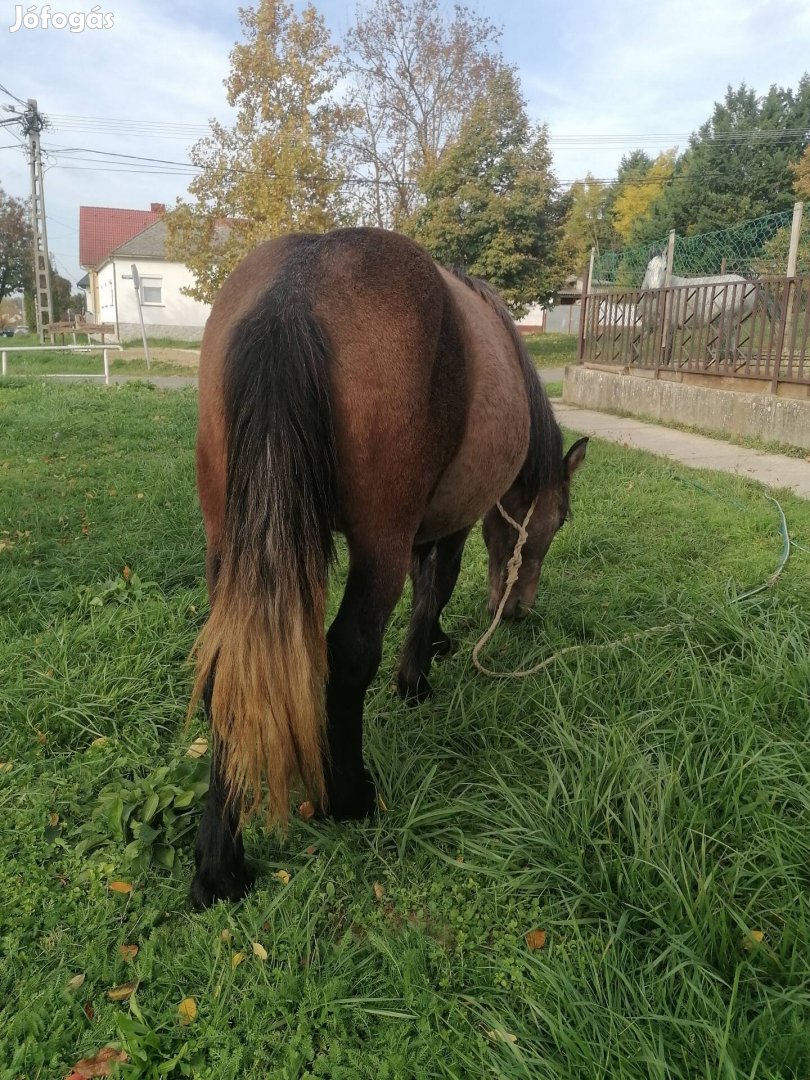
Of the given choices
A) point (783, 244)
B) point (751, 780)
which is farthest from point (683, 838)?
point (783, 244)

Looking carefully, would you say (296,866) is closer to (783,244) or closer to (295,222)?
(783,244)

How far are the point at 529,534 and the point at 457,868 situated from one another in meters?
1.73

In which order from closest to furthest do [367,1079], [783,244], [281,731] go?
[367,1079] < [281,731] < [783,244]

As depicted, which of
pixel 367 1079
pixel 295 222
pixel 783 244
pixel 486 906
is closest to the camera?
pixel 367 1079

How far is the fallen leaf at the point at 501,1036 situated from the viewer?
1.47m

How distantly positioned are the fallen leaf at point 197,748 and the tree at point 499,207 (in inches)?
769

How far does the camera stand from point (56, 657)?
2918mm

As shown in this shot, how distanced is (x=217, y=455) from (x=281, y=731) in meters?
0.74

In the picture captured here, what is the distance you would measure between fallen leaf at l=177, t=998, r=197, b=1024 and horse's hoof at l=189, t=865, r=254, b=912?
292 mm

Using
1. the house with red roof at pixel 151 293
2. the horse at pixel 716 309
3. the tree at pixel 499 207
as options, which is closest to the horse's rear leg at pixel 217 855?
the horse at pixel 716 309

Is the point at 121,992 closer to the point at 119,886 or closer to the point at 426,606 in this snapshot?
the point at 119,886

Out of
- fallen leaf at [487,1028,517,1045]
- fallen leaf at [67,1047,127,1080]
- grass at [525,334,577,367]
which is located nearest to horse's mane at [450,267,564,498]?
fallen leaf at [487,1028,517,1045]

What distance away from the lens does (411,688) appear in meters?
2.91

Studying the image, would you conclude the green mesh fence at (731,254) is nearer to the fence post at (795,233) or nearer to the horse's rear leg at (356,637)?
the fence post at (795,233)
